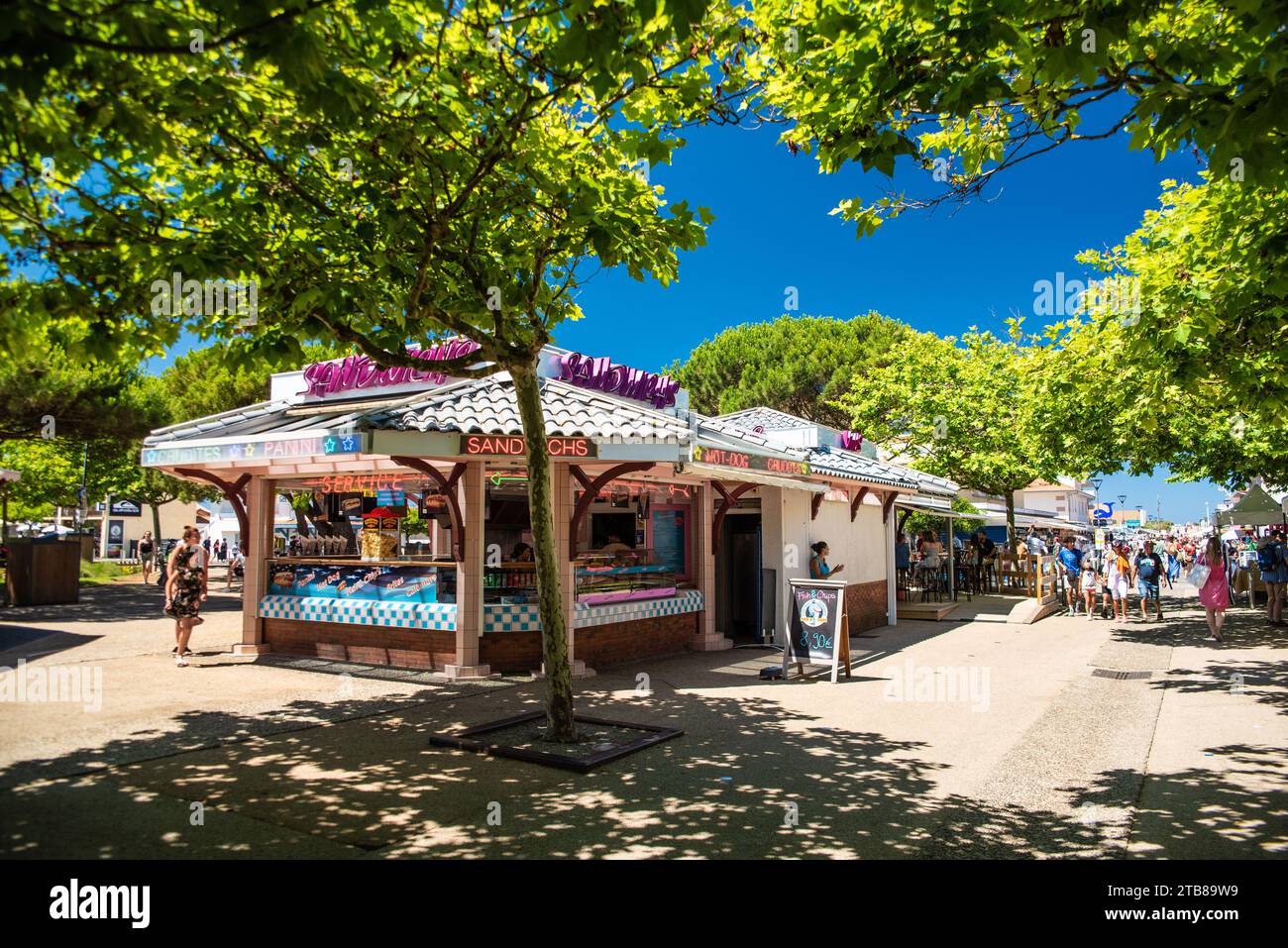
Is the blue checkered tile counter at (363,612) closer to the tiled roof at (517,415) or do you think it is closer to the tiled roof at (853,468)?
the tiled roof at (517,415)

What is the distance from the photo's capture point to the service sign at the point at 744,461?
33.1 ft

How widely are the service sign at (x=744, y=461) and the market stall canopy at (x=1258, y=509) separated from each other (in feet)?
41.4

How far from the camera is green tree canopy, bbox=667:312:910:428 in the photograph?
36344 millimetres

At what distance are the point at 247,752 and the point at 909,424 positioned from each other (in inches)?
935

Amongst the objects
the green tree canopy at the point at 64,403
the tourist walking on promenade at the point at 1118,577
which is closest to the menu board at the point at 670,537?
the tourist walking on promenade at the point at 1118,577

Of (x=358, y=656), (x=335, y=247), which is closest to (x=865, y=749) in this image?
(x=335, y=247)

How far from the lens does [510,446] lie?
30.7 feet

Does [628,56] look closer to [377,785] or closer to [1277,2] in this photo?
[1277,2]

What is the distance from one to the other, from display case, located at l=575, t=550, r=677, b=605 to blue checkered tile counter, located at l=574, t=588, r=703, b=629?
3.2 inches

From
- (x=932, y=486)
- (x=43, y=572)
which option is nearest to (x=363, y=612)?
(x=43, y=572)

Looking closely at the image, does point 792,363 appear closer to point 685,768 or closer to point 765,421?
point 765,421

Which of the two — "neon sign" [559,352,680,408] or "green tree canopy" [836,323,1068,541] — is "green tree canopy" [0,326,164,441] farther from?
"green tree canopy" [836,323,1068,541]

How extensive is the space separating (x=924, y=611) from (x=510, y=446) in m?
13.1
